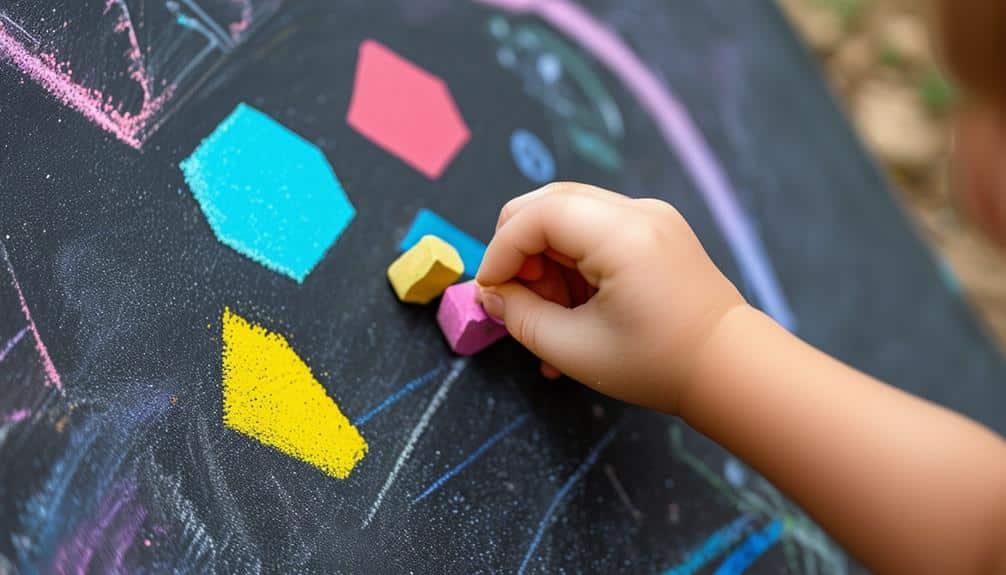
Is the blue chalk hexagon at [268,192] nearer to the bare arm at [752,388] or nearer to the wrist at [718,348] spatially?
the bare arm at [752,388]

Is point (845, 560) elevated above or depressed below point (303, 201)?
below

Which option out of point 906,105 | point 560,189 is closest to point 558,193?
point 560,189

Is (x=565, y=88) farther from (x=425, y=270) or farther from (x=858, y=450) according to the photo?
(x=858, y=450)

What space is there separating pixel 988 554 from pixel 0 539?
53cm

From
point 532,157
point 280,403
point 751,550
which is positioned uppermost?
point 532,157

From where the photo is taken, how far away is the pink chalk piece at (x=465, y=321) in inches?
23.8

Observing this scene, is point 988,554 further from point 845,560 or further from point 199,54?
point 199,54

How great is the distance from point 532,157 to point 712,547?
0.33 m

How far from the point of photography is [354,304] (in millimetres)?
596

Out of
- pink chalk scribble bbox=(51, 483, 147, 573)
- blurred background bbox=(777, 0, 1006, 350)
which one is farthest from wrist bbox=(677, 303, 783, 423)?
blurred background bbox=(777, 0, 1006, 350)

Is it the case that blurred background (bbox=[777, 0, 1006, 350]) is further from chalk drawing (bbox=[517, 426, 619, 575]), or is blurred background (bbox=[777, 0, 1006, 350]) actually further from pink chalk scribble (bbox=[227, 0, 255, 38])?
pink chalk scribble (bbox=[227, 0, 255, 38])

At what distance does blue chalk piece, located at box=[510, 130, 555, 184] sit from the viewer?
0.73 meters

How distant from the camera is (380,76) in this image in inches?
26.8

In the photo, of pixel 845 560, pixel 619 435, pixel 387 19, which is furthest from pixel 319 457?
pixel 845 560
